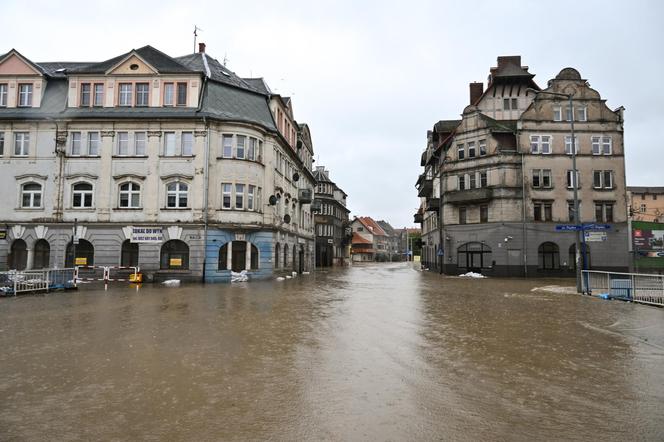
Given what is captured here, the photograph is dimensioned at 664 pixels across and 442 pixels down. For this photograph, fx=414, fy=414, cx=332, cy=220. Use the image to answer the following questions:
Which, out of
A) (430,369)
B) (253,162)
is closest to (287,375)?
(430,369)

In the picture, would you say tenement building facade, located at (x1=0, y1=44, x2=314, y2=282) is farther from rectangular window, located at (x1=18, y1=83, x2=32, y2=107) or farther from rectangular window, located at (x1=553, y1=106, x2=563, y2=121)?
rectangular window, located at (x1=553, y1=106, x2=563, y2=121)

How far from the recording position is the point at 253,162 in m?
28.4

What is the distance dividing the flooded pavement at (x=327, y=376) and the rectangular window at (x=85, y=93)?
2011 cm

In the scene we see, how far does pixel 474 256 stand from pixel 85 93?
114ft

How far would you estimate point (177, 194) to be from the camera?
27.3 m

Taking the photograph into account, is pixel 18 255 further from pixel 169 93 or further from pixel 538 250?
pixel 538 250

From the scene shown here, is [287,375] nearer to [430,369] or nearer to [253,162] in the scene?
[430,369]

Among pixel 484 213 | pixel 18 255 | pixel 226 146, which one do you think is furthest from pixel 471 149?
pixel 18 255

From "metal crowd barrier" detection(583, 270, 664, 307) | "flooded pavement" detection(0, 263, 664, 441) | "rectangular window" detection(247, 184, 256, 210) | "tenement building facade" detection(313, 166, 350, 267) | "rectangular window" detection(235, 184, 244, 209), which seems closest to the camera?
"flooded pavement" detection(0, 263, 664, 441)

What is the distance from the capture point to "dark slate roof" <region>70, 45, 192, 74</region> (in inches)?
1103

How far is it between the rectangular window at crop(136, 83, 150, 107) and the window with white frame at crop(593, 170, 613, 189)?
3787cm

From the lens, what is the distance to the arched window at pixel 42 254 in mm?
27641

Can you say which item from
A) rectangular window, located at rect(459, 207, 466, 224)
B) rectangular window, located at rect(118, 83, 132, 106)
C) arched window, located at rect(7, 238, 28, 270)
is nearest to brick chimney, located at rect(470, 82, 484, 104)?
rectangular window, located at rect(459, 207, 466, 224)

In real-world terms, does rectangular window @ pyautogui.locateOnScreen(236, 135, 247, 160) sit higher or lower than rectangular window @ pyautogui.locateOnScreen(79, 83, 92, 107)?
lower
